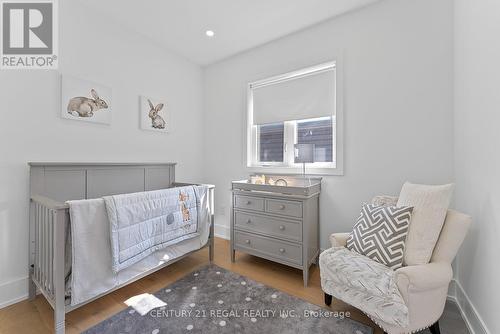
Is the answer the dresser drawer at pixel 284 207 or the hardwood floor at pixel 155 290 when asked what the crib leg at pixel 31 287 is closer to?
the hardwood floor at pixel 155 290

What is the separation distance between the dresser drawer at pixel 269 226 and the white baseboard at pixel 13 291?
1.84 meters

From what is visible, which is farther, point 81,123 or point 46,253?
point 81,123

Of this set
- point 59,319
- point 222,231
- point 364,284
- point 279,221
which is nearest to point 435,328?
point 364,284

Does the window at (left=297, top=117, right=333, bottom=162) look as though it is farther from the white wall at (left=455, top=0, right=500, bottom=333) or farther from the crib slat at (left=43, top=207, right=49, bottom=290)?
the crib slat at (left=43, top=207, right=49, bottom=290)

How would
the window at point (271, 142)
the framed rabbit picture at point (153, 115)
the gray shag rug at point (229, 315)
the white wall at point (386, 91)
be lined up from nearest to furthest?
1. the gray shag rug at point (229, 315)
2. the white wall at point (386, 91)
3. the framed rabbit picture at point (153, 115)
4. the window at point (271, 142)

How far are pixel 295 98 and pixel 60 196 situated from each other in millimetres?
2527

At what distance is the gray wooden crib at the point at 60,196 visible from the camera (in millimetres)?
1329

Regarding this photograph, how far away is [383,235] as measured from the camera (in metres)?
1.54

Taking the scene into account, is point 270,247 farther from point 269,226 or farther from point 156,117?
point 156,117

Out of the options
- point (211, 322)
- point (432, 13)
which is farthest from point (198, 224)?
point (432, 13)

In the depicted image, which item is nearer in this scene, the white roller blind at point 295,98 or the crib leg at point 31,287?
the crib leg at point 31,287

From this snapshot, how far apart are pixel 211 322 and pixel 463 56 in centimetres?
261

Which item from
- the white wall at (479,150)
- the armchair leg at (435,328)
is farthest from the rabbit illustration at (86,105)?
the armchair leg at (435,328)

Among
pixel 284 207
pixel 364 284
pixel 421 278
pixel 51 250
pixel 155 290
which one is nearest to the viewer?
pixel 421 278
